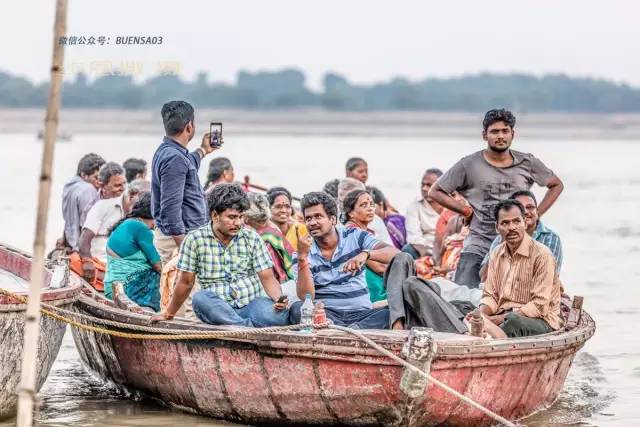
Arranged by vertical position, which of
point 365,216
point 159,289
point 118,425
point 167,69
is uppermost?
point 167,69

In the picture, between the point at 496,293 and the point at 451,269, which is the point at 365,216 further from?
the point at 451,269

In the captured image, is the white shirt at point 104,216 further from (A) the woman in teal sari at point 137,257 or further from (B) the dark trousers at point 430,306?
(B) the dark trousers at point 430,306

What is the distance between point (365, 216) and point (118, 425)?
202 centimetres

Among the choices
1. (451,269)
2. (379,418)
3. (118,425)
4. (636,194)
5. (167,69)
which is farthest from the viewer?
(636,194)

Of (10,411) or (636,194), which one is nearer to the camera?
(10,411)

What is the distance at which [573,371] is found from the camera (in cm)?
1036

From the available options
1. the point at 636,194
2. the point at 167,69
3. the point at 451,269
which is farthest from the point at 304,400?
the point at 636,194

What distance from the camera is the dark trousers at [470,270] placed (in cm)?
884

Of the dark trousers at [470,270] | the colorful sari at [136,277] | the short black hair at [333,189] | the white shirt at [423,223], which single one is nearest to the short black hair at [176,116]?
the colorful sari at [136,277]

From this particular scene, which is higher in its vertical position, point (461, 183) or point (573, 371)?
point (461, 183)

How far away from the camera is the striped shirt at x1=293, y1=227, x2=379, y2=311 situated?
783 cm

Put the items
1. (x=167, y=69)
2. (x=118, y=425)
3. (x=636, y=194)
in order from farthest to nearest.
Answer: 1. (x=636, y=194)
2. (x=118, y=425)
3. (x=167, y=69)

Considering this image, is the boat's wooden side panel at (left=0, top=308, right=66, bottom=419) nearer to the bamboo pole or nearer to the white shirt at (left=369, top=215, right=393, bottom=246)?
the bamboo pole

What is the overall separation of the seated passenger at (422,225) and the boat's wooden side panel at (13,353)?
4.90 metres
